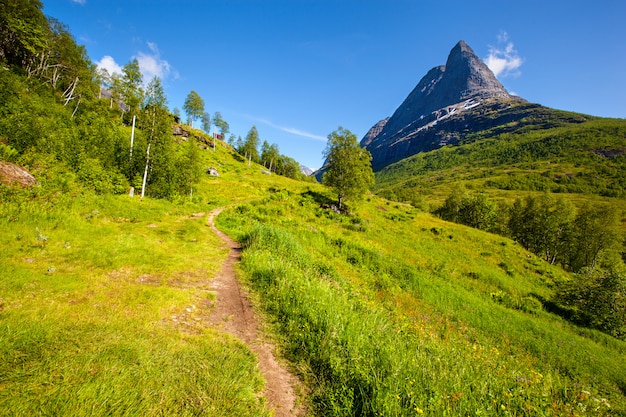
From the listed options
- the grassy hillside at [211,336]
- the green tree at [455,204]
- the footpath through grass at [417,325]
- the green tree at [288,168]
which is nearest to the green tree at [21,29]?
the grassy hillside at [211,336]

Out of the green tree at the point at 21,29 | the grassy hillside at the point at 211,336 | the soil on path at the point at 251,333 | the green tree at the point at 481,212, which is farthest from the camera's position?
the green tree at the point at 481,212

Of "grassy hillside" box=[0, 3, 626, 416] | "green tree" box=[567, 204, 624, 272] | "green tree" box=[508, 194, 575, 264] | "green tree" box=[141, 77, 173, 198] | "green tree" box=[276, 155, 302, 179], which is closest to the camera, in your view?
"grassy hillside" box=[0, 3, 626, 416]

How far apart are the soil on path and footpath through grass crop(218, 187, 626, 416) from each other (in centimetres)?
49

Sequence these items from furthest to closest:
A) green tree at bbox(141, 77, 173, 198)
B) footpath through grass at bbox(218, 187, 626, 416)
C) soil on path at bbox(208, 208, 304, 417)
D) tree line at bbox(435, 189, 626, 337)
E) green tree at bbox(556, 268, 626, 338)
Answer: green tree at bbox(141, 77, 173, 198)
tree line at bbox(435, 189, 626, 337)
green tree at bbox(556, 268, 626, 338)
footpath through grass at bbox(218, 187, 626, 416)
soil on path at bbox(208, 208, 304, 417)

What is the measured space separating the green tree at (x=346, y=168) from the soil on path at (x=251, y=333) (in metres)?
28.2

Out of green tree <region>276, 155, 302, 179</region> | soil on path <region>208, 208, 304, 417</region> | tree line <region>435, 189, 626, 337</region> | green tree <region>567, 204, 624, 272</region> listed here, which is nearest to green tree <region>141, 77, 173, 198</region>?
soil on path <region>208, 208, 304, 417</region>

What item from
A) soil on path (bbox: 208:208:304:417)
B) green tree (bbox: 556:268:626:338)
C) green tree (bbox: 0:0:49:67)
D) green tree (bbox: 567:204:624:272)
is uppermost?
green tree (bbox: 0:0:49:67)

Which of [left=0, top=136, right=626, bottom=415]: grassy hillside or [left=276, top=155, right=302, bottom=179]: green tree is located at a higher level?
[left=276, top=155, right=302, bottom=179]: green tree

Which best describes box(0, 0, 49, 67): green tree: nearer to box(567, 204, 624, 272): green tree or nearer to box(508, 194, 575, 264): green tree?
box(508, 194, 575, 264): green tree

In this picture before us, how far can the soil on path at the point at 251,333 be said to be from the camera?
4.81 m

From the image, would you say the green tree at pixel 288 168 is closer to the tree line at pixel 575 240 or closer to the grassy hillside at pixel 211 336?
the tree line at pixel 575 240

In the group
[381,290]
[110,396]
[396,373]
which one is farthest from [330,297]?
[381,290]

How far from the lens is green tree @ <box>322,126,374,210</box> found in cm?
3778

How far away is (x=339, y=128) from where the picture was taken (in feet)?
128
